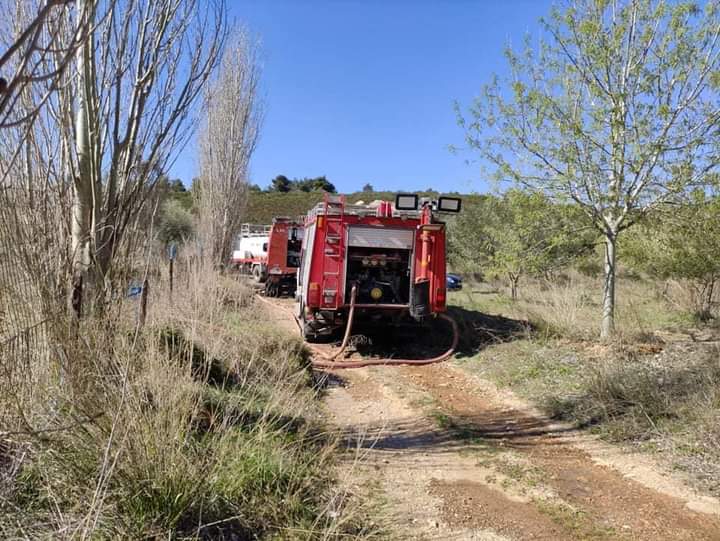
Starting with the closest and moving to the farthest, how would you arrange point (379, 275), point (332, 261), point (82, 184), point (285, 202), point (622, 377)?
point (82, 184) → point (622, 377) → point (332, 261) → point (379, 275) → point (285, 202)

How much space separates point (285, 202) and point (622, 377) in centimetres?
6604

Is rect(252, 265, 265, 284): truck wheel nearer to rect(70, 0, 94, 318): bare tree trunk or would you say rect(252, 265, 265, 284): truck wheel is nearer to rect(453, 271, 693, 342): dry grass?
rect(453, 271, 693, 342): dry grass

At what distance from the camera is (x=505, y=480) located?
442cm

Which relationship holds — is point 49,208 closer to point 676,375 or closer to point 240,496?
point 240,496

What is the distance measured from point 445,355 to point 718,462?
5.19 meters

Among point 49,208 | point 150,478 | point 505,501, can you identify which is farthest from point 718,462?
point 49,208

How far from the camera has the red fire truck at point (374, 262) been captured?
31.4 feet

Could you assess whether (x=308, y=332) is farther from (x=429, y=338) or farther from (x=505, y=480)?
(x=505, y=480)

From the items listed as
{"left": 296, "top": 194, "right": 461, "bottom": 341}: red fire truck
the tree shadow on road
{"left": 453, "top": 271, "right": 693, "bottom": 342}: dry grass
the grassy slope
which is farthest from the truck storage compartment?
{"left": 453, "top": 271, "right": 693, "bottom": 342}: dry grass

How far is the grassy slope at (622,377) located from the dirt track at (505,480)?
0.33 metres

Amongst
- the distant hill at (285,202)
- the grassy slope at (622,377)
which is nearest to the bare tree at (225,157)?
the grassy slope at (622,377)

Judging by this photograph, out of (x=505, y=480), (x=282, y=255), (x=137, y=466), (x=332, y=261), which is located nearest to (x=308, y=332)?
(x=332, y=261)

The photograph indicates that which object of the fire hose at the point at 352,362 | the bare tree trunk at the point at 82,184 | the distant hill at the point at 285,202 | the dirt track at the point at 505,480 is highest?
the distant hill at the point at 285,202

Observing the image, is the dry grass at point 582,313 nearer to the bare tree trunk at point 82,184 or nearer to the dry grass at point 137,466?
the dry grass at point 137,466
